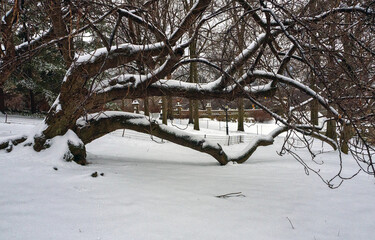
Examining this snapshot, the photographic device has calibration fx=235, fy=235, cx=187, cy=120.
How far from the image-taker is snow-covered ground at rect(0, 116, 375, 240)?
2.53 meters

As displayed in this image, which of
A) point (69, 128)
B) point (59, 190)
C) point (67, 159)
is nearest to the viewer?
point (59, 190)

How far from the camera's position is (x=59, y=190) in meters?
3.37

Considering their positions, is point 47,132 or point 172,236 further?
point 47,132

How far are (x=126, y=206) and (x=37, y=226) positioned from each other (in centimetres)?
99

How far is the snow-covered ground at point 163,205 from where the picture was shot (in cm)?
253

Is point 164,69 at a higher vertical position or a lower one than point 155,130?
higher

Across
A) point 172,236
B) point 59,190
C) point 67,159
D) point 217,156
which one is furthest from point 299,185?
point 67,159

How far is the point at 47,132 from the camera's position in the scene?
202 inches

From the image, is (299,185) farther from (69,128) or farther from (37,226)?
(69,128)

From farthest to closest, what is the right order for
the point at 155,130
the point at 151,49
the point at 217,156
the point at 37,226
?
the point at 217,156 → the point at 155,130 → the point at 151,49 → the point at 37,226

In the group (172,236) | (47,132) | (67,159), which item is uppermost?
(47,132)

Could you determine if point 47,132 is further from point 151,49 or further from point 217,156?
point 217,156

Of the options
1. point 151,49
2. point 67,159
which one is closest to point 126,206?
point 67,159

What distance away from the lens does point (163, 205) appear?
3223mm
